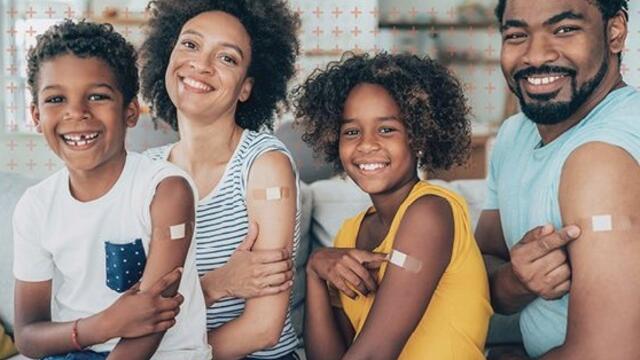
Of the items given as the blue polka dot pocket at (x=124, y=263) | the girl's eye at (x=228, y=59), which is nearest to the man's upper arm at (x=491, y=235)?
the girl's eye at (x=228, y=59)

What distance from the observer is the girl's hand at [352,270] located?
1.22m

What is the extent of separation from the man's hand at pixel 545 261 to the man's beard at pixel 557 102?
0.58ft

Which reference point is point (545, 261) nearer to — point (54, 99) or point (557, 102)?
point (557, 102)

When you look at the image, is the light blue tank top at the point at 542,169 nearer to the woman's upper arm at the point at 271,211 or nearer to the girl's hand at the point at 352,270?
the girl's hand at the point at 352,270

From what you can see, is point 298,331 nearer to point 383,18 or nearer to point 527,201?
point 527,201

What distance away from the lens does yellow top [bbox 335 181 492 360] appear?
121 cm

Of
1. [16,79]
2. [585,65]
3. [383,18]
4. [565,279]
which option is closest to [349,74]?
[585,65]

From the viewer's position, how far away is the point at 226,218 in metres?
1.23

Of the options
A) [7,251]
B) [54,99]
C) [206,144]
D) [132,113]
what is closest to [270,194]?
[206,144]

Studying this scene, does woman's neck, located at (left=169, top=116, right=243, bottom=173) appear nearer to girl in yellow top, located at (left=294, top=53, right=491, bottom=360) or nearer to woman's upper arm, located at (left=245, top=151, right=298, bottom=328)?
woman's upper arm, located at (left=245, top=151, right=298, bottom=328)

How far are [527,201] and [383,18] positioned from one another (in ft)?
7.63

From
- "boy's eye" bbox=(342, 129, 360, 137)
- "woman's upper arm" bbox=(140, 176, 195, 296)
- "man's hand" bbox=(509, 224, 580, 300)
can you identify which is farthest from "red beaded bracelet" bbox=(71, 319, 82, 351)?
"man's hand" bbox=(509, 224, 580, 300)

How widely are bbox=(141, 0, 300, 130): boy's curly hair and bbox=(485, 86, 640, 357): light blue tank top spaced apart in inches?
15.6

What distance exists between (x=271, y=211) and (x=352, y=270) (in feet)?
0.50
